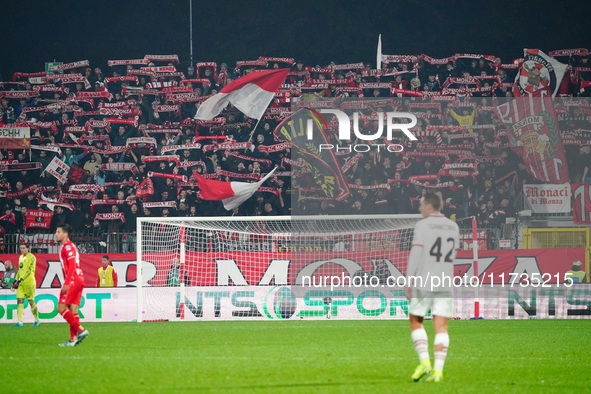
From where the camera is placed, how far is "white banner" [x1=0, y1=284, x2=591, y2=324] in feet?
58.1

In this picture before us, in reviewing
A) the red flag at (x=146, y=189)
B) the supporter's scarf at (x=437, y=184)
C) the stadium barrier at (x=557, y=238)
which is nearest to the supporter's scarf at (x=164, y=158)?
the red flag at (x=146, y=189)

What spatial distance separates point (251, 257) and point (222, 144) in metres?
6.50

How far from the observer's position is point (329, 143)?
22.3m

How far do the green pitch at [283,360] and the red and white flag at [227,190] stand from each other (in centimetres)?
668

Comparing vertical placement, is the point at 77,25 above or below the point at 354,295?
above

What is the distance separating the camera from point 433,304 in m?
7.40

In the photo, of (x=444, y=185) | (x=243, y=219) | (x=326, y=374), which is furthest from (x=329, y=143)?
(x=326, y=374)

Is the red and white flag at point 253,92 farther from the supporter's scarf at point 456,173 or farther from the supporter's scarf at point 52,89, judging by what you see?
the supporter's scarf at point 456,173

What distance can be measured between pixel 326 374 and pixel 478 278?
1147 centimetres

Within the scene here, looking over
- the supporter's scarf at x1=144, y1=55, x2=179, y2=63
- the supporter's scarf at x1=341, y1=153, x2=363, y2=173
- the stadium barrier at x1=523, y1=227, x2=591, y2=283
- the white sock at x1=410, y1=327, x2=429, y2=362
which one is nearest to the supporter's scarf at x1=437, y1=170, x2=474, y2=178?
the supporter's scarf at x1=341, y1=153, x2=363, y2=173

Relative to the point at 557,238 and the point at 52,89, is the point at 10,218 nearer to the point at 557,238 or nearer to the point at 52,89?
the point at 52,89

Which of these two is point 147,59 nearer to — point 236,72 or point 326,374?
point 236,72

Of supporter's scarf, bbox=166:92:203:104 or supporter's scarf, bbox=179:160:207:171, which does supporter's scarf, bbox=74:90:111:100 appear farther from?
supporter's scarf, bbox=179:160:207:171

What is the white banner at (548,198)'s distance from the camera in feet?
65.4
